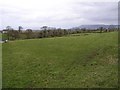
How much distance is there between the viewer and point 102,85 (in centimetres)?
1276

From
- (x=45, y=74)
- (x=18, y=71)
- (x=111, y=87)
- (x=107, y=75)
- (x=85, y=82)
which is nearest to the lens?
(x=111, y=87)

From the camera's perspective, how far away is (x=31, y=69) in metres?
17.6

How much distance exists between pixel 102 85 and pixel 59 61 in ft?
25.3

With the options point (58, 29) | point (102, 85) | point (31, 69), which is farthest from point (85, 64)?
point (58, 29)

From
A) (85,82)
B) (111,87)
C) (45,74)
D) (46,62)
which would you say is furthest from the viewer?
(46,62)

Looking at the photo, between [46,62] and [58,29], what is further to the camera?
[58,29]

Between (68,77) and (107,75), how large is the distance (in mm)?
2412

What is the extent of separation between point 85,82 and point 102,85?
1.09m

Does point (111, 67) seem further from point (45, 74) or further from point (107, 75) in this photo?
point (45, 74)

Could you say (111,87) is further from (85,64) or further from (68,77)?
(85,64)

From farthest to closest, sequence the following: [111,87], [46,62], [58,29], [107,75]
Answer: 1. [58,29]
2. [46,62]
3. [107,75]
4. [111,87]

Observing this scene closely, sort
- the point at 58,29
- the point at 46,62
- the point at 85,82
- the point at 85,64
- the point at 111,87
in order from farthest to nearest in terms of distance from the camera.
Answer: the point at 58,29 → the point at 46,62 → the point at 85,64 → the point at 85,82 → the point at 111,87

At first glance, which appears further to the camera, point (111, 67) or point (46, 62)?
point (46, 62)

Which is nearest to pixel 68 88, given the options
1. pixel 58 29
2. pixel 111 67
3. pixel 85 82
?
pixel 85 82
